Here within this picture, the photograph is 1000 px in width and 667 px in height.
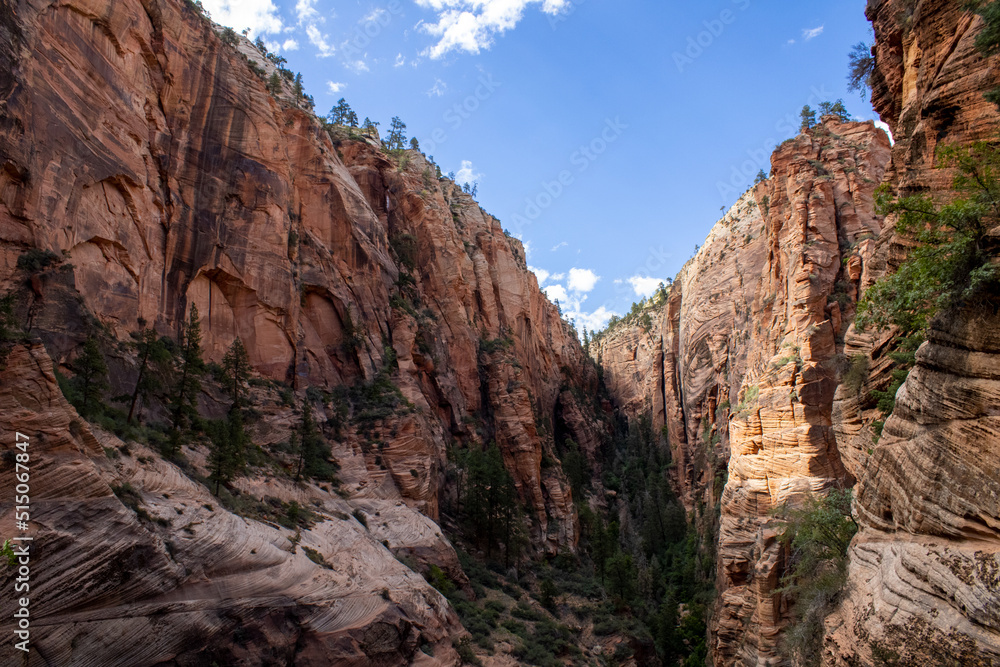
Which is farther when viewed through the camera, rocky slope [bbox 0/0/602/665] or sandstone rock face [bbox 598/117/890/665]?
sandstone rock face [bbox 598/117/890/665]

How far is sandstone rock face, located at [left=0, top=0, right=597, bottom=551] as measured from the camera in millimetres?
22234

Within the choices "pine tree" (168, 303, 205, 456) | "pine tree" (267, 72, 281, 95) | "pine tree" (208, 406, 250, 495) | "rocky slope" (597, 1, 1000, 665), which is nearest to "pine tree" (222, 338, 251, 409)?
"pine tree" (168, 303, 205, 456)

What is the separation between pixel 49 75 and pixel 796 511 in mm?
36908

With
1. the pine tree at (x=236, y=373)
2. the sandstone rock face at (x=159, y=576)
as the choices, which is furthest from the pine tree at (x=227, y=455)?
the pine tree at (x=236, y=373)

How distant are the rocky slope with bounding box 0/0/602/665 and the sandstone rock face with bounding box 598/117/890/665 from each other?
15115 millimetres

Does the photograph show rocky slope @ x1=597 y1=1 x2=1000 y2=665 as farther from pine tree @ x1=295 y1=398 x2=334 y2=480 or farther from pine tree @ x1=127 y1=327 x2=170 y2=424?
pine tree @ x1=127 y1=327 x2=170 y2=424

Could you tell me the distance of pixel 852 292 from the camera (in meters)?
30.8

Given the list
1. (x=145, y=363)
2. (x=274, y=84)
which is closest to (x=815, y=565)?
(x=145, y=363)

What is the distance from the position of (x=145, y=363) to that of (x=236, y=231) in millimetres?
13888

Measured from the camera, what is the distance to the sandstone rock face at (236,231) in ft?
72.9

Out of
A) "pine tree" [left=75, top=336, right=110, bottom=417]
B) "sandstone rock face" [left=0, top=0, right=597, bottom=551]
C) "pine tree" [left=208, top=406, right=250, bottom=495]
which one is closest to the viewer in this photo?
"pine tree" [left=75, top=336, right=110, bottom=417]

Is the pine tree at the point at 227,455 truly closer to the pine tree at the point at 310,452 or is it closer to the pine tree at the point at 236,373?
the pine tree at the point at 236,373

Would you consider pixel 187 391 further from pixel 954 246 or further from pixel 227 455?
pixel 954 246

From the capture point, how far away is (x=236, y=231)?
34125 mm
